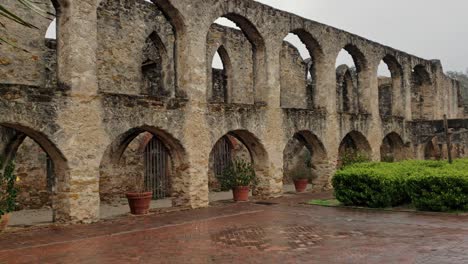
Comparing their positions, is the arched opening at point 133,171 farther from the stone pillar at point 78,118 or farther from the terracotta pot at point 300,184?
the terracotta pot at point 300,184

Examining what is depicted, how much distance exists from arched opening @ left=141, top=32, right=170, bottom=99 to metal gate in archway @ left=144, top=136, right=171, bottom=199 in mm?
2028

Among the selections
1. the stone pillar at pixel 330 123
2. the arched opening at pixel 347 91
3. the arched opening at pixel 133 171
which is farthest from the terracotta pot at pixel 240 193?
the arched opening at pixel 347 91

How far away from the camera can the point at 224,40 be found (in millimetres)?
20578

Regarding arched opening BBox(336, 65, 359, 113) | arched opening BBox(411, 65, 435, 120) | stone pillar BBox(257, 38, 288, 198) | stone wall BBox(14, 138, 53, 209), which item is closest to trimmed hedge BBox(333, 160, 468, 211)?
stone pillar BBox(257, 38, 288, 198)

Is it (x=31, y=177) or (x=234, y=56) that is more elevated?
(x=234, y=56)

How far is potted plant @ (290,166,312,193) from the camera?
58.0 feet

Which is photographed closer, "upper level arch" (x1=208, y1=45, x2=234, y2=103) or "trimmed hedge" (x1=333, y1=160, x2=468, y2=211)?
"trimmed hedge" (x1=333, y1=160, x2=468, y2=211)

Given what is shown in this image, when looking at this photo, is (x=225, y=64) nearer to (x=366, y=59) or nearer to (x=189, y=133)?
Answer: (x=366, y=59)

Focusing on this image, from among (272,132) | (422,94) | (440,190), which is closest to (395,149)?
(422,94)

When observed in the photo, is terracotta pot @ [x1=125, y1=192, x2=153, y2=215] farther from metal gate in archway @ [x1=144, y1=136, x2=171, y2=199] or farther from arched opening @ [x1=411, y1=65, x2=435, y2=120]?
arched opening @ [x1=411, y1=65, x2=435, y2=120]

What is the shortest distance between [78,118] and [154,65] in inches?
313

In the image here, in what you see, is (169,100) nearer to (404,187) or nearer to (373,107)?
(404,187)

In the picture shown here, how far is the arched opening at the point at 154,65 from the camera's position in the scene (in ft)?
58.1

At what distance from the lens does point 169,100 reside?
12.5 metres
